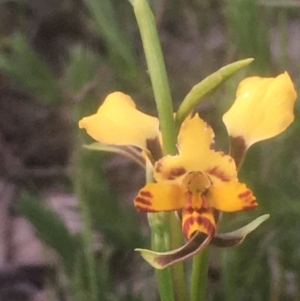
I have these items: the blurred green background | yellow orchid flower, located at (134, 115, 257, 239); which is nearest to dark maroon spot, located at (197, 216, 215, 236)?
yellow orchid flower, located at (134, 115, 257, 239)

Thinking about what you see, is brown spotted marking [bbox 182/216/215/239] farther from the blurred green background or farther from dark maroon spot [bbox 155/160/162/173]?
the blurred green background

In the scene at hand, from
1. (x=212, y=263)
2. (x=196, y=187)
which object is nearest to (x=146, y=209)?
(x=196, y=187)

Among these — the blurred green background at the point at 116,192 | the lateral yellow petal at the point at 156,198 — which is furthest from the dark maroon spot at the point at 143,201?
the blurred green background at the point at 116,192

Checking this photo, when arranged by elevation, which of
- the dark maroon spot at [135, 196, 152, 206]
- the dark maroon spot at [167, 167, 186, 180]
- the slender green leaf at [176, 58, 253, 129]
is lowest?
the dark maroon spot at [135, 196, 152, 206]

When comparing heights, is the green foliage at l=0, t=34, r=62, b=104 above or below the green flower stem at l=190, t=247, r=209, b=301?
above

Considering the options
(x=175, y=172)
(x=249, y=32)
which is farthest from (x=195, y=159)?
(x=249, y=32)

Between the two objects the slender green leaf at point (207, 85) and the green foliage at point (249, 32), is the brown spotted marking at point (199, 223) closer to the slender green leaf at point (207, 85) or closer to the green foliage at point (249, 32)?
the slender green leaf at point (207, 85)
